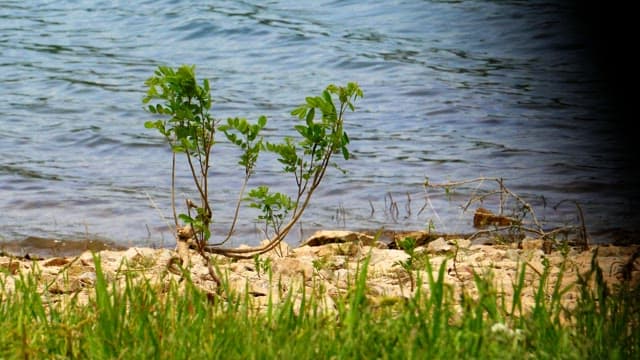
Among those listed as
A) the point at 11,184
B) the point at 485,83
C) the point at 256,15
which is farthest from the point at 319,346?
the point at 256,15

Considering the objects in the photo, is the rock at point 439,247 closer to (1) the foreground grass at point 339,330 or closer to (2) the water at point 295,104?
(2) the water at point 295,104

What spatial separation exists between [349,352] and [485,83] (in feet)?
30.6

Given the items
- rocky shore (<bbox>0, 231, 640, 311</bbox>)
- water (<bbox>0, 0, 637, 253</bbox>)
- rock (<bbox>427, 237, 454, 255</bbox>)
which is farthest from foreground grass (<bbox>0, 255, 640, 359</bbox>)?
rock (<bbox>427, 237, 454, 255</bbox>)

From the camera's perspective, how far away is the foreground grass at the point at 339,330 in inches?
92.4

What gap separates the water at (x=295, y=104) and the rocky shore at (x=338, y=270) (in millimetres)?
364

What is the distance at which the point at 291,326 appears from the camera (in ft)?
8.63

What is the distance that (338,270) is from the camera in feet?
14.8

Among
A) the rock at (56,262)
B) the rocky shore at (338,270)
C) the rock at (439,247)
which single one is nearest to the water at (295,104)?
the rocky shore at (338,270)

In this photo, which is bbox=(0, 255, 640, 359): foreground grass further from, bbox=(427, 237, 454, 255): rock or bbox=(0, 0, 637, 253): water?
bbox=(427, 237, 454, 255): rock

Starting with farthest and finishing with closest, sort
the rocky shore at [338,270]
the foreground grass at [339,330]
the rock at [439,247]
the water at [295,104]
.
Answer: the water at [295,104] < the rock at [439,247] < the rocky shore at [338,270] < the foreground grass at [339,330]

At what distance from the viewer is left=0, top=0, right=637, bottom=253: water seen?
709 centimetres

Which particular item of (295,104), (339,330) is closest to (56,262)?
(339,330)

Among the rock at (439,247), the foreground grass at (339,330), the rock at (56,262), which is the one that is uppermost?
the foreground grass at (339,330)

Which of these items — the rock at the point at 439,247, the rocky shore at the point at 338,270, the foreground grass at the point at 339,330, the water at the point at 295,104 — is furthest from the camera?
the water at the point at 295,104
